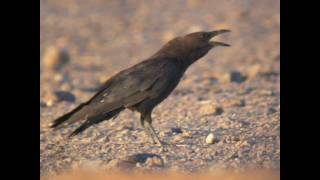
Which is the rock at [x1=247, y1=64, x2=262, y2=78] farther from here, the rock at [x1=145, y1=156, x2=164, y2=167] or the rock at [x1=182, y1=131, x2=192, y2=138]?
the rock at [x1=145, y1=156, x2=164, y2=167]

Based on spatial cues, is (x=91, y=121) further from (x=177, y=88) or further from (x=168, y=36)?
(x=168, y=36)

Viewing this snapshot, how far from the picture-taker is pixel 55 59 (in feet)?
55.0

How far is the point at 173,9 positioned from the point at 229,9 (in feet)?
4.55

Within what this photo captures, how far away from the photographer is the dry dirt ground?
984 cm

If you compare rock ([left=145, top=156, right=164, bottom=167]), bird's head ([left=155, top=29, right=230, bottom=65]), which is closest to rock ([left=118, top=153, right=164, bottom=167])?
rock ([left=145, top=156, right=164, bottom=167])

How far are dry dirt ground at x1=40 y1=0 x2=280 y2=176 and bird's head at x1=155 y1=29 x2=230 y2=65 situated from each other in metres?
0.88

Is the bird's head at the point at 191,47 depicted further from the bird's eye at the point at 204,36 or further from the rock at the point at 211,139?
the rock at the point at 211,139

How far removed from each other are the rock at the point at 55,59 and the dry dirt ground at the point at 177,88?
0.08 metres

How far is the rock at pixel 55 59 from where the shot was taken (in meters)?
16.7

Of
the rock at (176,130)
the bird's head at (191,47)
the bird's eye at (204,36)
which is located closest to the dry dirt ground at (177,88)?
the rock at (176,130)
